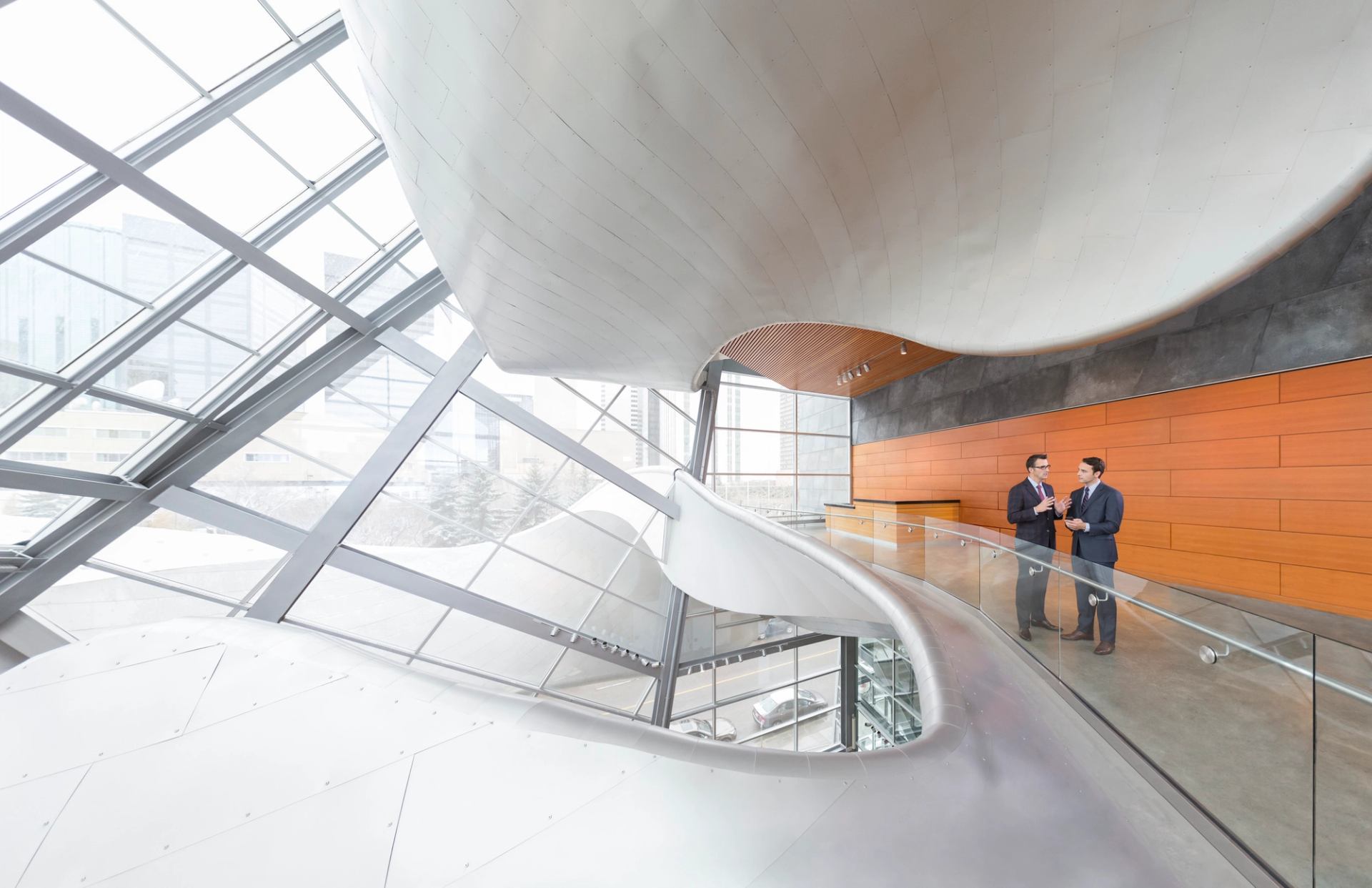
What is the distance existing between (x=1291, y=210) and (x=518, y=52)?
14.9ft

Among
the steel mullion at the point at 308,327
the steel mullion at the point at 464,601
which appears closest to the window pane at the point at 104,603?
the steel mullion at the point at 464,601

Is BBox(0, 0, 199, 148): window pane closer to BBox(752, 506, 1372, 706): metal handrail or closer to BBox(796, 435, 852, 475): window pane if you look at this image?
BBox(752, 506, 1372, 706): metal handrail

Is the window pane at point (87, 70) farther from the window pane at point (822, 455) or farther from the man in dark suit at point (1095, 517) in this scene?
the window pane at point (822, 455)

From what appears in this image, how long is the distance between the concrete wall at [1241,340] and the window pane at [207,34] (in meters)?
10.7

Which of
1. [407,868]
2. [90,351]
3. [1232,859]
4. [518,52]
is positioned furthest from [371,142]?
[1232,859]

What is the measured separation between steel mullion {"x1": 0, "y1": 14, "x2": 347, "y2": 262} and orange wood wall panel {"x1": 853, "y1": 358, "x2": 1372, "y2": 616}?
1143 centimetres

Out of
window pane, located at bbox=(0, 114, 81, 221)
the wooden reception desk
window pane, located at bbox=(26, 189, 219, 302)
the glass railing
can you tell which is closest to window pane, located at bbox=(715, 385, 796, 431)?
the wooden reception desk

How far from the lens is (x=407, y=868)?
170cm

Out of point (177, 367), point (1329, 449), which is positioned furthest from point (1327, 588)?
point (177, 367)

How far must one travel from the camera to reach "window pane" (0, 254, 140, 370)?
189 inches

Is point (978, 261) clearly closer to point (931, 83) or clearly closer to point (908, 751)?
point (931, 83)

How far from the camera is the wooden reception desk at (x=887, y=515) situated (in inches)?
260

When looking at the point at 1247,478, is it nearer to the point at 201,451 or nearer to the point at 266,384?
the point at 266,384

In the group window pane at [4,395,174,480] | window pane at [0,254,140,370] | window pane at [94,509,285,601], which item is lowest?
window pane at [94,509,285,601]
